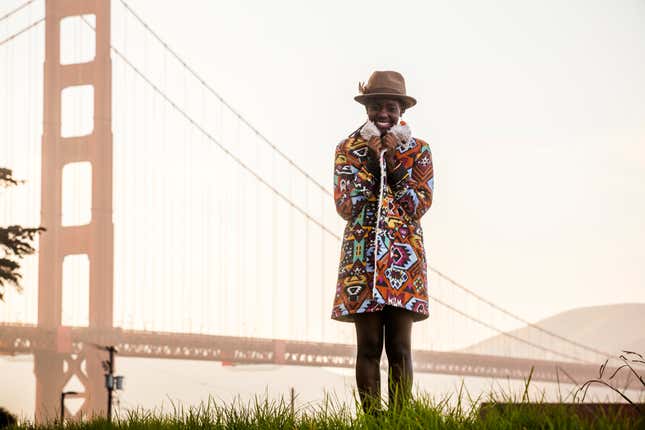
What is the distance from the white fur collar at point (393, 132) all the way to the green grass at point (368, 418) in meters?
1.14

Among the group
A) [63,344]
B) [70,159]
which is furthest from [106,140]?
[63,344]

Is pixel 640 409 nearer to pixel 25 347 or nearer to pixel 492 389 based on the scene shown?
pixel 492 389

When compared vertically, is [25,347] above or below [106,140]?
below

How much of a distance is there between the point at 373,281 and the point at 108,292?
3117 centimetres

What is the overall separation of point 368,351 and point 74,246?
3148 cm

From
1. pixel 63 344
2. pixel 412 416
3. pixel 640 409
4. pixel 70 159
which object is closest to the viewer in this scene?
pixel 640 409

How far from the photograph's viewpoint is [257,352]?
39.2 metres

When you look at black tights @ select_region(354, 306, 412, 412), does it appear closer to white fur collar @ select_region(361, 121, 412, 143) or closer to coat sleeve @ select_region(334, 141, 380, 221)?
coat sleeve @ select_region(334, 141, 380, 221)

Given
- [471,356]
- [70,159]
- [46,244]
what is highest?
[70,159]

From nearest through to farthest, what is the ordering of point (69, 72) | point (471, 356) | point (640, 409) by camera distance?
1. point (640, 409)
2. point (69, 72)
3. point (471, 356)

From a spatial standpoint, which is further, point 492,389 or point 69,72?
point 69,72

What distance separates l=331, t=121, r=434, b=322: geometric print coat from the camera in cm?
463

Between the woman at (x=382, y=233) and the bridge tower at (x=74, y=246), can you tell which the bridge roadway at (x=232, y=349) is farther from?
the woman at (x=382, y=233)

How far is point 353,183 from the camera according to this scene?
4.79 meters
